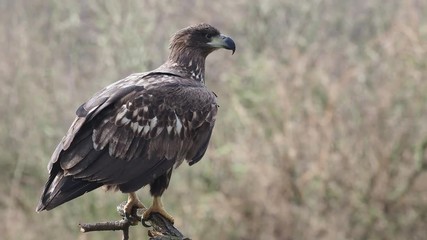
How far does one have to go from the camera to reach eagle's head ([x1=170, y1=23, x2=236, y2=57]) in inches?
316

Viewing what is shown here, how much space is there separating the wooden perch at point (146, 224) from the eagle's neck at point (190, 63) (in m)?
1.15

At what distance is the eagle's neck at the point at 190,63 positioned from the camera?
7945 millimetres

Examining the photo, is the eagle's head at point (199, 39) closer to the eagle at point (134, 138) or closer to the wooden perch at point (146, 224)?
the eagle at point (134, 138)

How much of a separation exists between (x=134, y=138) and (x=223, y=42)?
1.21 meters

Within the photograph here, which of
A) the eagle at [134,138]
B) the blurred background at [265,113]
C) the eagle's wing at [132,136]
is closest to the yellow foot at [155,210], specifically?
the eagle at [134,138]

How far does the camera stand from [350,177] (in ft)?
45.9

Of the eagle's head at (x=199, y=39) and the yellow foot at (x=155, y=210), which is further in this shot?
the eagle's head at (x=199, y=39)

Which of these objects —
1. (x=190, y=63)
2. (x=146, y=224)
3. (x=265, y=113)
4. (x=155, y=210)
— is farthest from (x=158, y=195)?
(x=265, y=113)

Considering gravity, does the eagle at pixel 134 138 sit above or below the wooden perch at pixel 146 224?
above

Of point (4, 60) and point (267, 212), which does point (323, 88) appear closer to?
point (267, 212)

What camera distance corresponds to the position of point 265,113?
48.4 feet

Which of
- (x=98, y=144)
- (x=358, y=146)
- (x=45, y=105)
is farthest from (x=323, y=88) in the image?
(x=98, y=144)

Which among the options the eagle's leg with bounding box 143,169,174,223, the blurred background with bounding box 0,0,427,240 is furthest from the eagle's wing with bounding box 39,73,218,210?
the blurred background with bounding box 0,0,427,240

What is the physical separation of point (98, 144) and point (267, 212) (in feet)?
25.1
